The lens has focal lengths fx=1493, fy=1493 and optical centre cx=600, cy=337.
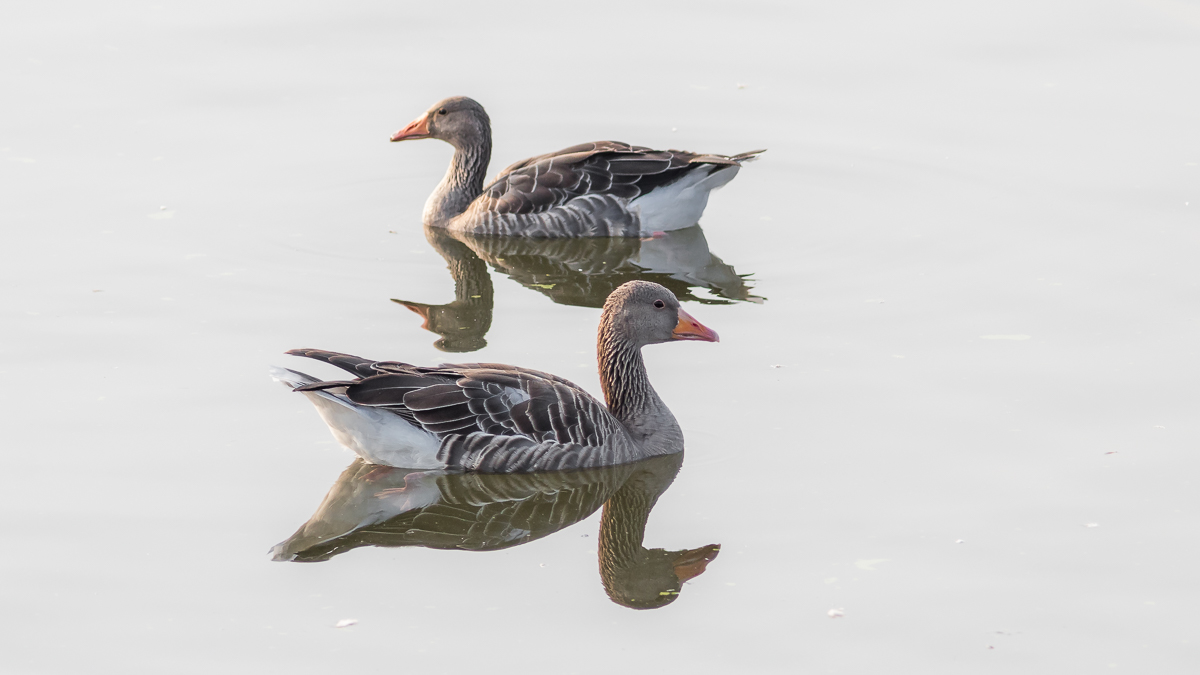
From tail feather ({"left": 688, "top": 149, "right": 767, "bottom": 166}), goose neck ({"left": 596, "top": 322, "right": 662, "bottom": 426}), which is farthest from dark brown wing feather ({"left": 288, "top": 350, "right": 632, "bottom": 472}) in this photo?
tail feather ({"left": 688, "top": 149, "right": 767, "bottom": 166})

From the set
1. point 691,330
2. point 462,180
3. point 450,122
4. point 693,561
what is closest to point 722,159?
point 462,180

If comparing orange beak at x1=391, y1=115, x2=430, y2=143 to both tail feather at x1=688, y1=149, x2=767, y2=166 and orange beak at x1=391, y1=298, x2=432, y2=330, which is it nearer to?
tail feather at x1=688, y1=149, x2=767, y2=166

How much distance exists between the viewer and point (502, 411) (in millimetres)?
11219

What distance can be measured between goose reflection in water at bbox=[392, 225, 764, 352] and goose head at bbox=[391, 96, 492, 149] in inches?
50.1

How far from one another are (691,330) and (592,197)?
524 cm

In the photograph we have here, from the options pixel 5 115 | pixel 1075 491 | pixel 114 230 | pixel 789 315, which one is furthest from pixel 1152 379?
pixel 5 115

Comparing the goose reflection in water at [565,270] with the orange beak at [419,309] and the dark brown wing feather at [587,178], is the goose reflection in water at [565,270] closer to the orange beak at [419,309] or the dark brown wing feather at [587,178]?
the orange beak at [419,309]

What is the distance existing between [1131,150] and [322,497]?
11154mm

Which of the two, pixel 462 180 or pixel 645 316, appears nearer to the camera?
pixel 645 316

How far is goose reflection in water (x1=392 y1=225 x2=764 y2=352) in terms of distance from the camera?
14320 mm

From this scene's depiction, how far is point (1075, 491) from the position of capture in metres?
10.8

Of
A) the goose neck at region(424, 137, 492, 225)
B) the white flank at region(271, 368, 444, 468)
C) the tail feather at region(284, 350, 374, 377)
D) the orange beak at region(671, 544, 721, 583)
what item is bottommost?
the orange beak at region(671, 544, 721, 583)

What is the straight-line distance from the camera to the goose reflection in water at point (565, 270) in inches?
564

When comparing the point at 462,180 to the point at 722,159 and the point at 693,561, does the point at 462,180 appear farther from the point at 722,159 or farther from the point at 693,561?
the point at 693,561
